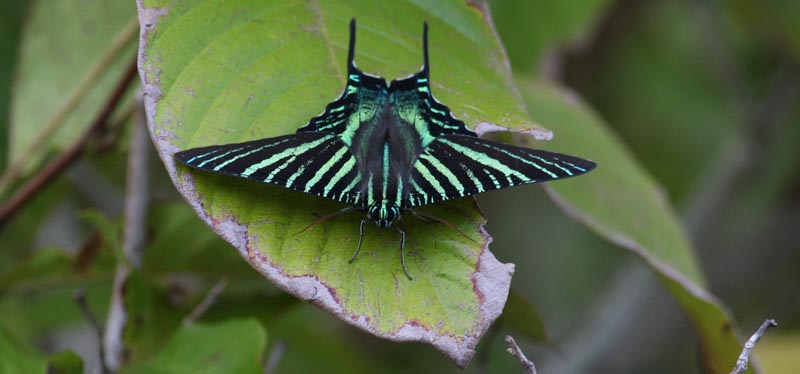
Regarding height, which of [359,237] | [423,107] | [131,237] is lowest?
[131,237]

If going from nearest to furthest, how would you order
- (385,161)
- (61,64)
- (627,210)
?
(385,161), (627,210), (61,64)

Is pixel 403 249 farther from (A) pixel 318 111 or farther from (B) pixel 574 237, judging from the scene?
(B) pixel 574 237

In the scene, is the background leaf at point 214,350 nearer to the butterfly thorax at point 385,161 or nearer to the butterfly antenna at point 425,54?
the butterfly thorax at point 385,161

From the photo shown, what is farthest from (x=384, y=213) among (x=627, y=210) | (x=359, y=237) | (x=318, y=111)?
(x=627, y=210)

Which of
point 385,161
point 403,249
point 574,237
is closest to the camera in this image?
point 403,249

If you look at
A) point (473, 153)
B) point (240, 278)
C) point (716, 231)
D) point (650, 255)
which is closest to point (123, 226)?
point (240, 278)

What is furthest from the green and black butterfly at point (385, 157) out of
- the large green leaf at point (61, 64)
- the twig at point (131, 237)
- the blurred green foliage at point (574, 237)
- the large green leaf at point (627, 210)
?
the large green leaf at point (61, 64)

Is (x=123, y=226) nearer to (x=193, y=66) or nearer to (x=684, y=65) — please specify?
(x=193, y=66)
